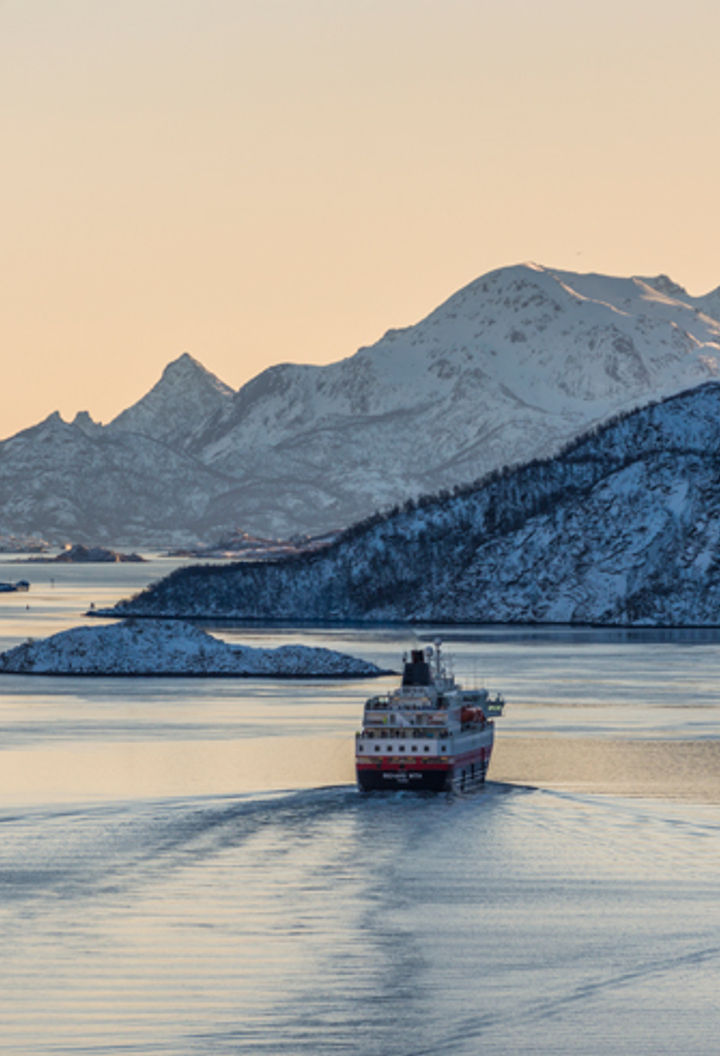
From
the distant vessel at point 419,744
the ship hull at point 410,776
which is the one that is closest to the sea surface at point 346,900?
the ship hull at point 410,776

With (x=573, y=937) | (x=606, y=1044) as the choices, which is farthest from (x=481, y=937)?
(x=606, y=1044)

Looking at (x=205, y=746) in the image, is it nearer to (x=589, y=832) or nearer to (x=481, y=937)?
(x=589, y=832)

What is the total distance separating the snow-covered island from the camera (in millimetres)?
156625

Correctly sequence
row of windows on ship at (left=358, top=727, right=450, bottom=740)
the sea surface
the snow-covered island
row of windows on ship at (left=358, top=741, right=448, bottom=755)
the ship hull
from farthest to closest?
the snow-covered island
row of windows on ship at (left=358, top=727, right=450, bottom=740)
row of windows on ship at (left=358, top=741, right=448, bottom=755)
the ship hull
the sea surface

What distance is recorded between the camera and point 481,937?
4934cm

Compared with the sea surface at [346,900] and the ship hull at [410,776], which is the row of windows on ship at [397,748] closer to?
the ship hull at [410,776]

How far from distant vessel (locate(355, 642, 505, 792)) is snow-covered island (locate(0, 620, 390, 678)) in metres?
70.8

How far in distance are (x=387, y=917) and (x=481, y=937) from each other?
3547 mm

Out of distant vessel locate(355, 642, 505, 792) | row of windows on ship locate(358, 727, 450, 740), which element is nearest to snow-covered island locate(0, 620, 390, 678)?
distant vessel locate(355, 642, 505, 792)

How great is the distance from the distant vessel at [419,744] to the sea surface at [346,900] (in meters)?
1.43

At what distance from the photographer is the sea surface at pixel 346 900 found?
41.0 metres

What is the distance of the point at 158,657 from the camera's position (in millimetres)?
161500

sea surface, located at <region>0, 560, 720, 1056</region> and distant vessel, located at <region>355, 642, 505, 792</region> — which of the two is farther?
distant vessel, located at <region>355, 642, 505, 792</region>

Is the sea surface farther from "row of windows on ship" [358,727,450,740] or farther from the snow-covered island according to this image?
the snow-covered island
